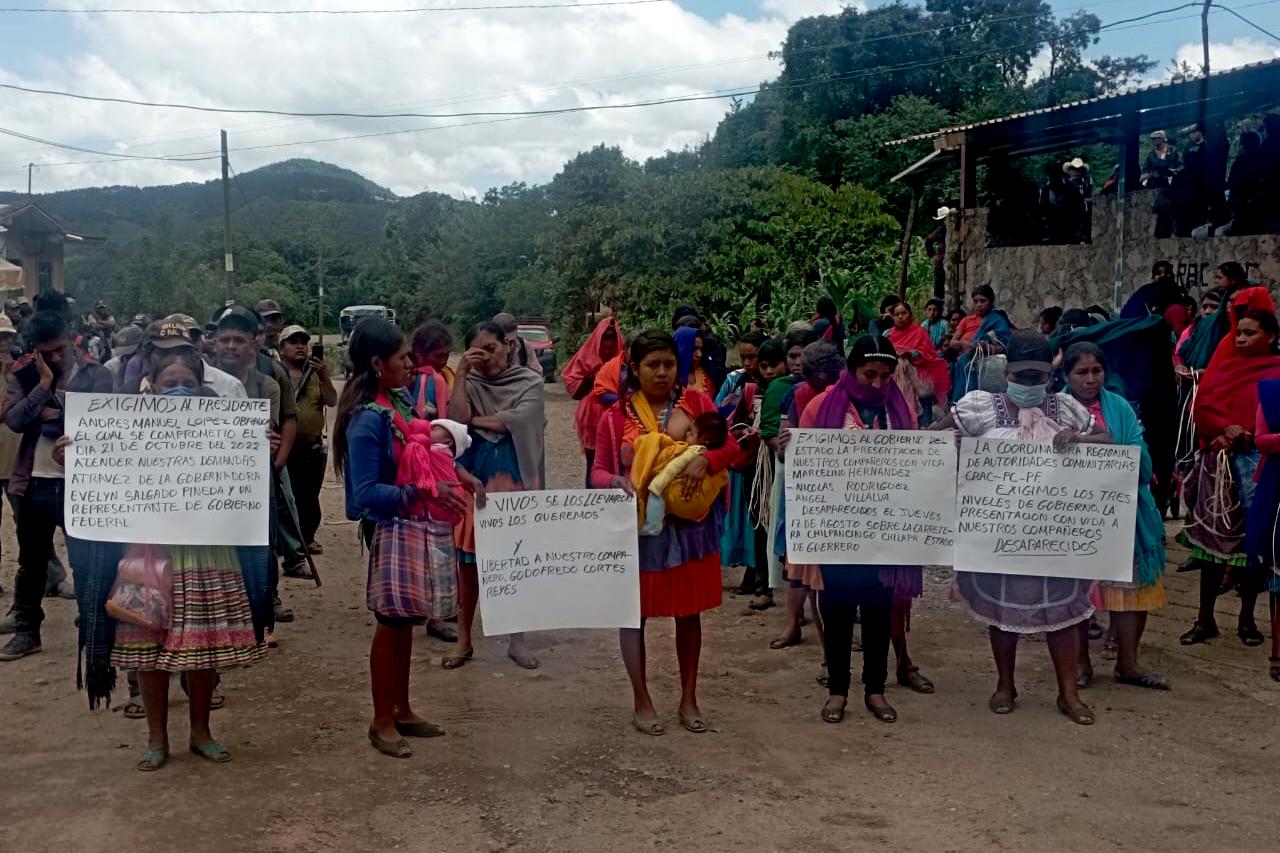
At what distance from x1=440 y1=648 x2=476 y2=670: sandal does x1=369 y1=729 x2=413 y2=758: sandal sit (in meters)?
1.33

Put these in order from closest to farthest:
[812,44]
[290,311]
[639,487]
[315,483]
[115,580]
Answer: [115,580] < [639,487] < [315,483] < [812,44] < [290,311]

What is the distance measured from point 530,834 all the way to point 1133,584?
3070mm

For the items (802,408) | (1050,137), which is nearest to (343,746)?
(802,408)

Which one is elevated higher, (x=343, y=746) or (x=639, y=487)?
(x=639, y=487)

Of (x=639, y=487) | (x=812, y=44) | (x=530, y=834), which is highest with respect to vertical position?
(x=812, y=44)

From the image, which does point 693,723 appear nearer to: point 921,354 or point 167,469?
point 167,469

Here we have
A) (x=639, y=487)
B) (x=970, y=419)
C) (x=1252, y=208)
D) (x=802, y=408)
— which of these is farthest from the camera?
(x=1252, y=208)

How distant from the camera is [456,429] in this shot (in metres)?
4.92

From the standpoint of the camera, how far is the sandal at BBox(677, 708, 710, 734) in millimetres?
5230

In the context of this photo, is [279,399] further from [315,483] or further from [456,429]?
[456,429]

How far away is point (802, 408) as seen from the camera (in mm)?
5781

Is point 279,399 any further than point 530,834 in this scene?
Yes

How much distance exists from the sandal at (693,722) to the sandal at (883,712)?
74 cm

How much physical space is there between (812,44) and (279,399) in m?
32.1
